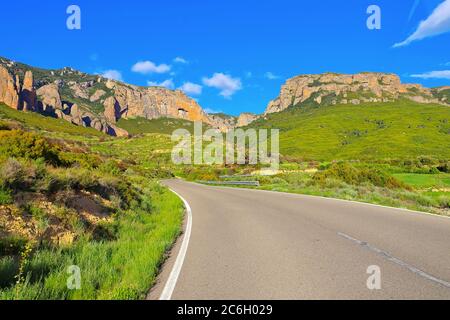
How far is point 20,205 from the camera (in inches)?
315

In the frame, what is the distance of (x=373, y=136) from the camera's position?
153m

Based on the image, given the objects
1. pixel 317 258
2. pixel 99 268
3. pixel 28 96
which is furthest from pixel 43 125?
pixel 317 258

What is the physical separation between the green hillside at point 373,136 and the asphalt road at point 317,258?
327 ft

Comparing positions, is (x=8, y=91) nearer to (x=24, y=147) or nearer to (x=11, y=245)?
(x=24, y=147)

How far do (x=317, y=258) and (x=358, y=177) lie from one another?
22.9 metres

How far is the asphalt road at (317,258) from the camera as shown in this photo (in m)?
4.90

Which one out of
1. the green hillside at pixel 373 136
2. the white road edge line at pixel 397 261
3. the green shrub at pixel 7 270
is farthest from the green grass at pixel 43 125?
the white road edge line at pixel 397 261

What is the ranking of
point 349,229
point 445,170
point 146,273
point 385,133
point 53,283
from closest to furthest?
point 53,283
point 146,273
point 349,229
point 445,170
point 385,133

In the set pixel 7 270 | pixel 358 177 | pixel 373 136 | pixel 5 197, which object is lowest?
pixel 7 270

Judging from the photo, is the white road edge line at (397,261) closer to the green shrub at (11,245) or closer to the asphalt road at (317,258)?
the asphalt road at (317,258)

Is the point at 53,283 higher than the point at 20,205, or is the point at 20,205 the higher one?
the point at 20,205
